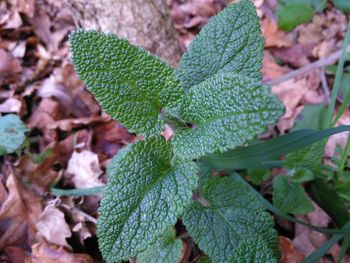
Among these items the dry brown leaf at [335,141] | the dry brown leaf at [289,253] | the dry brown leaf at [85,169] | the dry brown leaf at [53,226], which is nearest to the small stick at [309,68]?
the dry brown leaf at [335,141]

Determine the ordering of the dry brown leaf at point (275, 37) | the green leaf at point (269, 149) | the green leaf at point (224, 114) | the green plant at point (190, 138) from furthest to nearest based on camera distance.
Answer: the dry brown leaf at point (275, 37), the green leaf at point (269, 149), the green plant at point (190, 138), the green leaf at point (224, 114)

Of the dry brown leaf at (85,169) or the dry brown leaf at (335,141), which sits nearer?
the dry brown leaf at (85,169)

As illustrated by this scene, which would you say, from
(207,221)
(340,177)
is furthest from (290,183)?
(207,221)

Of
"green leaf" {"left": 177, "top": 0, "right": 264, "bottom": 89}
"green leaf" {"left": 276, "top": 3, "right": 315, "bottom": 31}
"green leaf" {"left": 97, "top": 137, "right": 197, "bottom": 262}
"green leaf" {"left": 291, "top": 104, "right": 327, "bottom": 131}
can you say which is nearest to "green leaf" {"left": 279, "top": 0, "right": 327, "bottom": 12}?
"green leaf" {"left": 276, "top": 3, "right": 315, "bottom": 31}

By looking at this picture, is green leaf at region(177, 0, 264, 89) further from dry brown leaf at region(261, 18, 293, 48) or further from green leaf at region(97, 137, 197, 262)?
dry brown leaf at region(261, 18, 293, 48)

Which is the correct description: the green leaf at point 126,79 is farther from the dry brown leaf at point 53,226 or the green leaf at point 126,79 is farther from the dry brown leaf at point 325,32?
the dry brown leaf at point 325,32

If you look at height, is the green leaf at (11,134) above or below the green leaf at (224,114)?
below

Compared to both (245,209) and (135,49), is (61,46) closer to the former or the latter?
(135,49)
